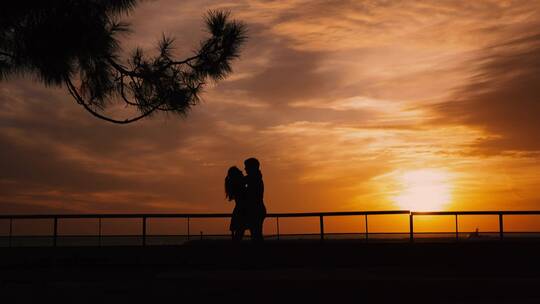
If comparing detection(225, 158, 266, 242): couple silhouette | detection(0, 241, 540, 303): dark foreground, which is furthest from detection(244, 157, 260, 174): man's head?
detection(0, 241, 540, 303): dark foreground

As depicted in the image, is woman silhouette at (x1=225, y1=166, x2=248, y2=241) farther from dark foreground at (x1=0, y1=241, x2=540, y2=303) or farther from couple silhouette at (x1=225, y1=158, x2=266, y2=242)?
dark foreground at (x1=0, y1=241, x2=540, y2=303)

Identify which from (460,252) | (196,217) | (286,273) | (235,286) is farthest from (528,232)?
(235,286)

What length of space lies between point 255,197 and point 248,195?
0.53ft

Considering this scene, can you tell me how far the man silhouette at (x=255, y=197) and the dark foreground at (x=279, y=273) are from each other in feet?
1.94

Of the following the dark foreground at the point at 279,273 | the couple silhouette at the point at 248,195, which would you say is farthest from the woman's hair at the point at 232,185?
the dark foreground at the point at 279,273

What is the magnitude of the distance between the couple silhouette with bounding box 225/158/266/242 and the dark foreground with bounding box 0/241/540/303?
683 millimetres

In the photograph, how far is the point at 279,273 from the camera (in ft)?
46.2

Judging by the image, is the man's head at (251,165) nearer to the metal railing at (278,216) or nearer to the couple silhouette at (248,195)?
the couple silhouette at (248,195)

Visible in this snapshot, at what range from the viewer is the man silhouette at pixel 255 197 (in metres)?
16.5

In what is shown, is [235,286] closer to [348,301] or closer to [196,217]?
[348,301]

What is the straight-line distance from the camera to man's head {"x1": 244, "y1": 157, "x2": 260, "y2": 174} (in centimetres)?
1655

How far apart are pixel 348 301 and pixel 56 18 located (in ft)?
24.7

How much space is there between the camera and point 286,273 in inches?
553

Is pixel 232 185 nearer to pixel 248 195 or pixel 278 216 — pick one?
pixel 248 195
